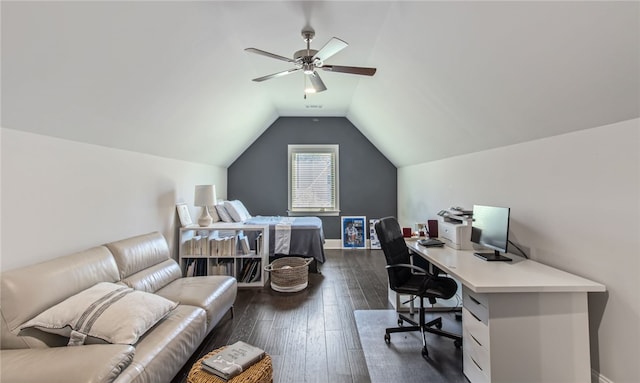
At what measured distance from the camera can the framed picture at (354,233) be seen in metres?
6.18

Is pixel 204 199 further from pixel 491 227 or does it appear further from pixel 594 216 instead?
pixel 594 216

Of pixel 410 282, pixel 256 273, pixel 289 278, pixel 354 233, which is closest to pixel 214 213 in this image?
pixel 256 273

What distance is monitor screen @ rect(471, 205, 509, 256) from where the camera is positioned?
7.17 feet

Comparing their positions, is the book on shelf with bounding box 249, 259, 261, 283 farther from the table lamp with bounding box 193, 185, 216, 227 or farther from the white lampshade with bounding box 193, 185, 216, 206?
the white lampshade with bounding box 193, 185, 216, 206

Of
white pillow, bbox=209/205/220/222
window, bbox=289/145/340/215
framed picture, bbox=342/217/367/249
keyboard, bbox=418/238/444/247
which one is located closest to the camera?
keyboard, bbox=418/238/444/247

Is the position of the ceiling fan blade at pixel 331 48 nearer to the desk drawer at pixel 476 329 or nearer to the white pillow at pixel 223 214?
the desk drawer at pixel 476 329

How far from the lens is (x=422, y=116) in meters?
3.44

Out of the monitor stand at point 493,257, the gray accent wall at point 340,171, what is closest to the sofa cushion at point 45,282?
the monitor stand at point 493,257

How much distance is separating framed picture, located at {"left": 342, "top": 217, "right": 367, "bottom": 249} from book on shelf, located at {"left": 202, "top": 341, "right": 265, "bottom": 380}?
4.60 m

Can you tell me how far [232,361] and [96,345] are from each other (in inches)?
28.6

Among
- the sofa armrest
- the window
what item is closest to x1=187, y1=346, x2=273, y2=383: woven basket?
the sofa armrest

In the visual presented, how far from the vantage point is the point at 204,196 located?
3.94 m

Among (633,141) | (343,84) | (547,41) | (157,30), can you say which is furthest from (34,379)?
(343,84)

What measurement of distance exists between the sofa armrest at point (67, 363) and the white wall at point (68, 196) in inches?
26.0
